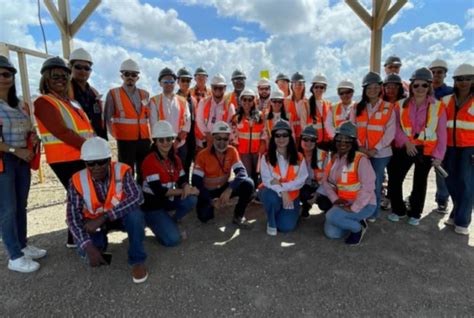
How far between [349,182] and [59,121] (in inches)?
142

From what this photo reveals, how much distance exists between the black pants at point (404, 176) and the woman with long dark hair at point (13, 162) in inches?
191

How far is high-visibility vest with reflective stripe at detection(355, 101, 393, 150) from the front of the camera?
4543 mm

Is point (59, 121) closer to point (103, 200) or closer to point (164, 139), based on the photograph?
point (103, 200)

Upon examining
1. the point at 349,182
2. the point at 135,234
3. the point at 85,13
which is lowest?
the point at 135,234

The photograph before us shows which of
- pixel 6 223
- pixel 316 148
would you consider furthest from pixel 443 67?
pixel 6 223

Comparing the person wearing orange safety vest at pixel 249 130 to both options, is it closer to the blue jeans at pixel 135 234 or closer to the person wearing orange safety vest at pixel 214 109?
the person wearing orange safety vest at pixel 214 109

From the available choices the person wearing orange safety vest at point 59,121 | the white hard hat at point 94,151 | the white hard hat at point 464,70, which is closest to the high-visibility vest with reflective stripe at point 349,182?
the white hard hat at point 464,70

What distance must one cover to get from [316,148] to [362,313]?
274 cm

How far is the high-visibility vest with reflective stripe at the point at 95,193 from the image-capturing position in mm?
3295

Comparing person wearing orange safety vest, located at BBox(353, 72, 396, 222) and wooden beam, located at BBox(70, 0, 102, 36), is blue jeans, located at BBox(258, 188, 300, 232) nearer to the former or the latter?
person wearing orange safety vest, located at BBox(353, 72, 396, 222)

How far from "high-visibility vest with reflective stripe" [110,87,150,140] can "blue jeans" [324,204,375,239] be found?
306 centimetres


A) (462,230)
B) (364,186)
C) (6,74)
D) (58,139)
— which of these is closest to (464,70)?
(364,186)

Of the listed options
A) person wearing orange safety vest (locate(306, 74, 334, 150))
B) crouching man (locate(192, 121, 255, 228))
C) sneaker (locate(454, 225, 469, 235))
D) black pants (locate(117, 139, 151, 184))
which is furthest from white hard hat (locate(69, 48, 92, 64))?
sneaker (locate(454, 225, 469, 235))

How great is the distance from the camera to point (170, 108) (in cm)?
525
